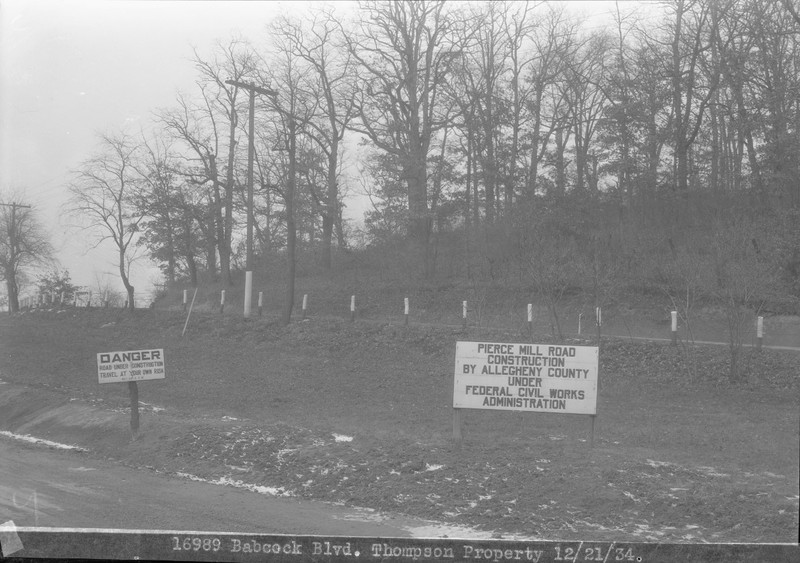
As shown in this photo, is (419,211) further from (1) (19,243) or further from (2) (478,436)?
(2) (478,436)

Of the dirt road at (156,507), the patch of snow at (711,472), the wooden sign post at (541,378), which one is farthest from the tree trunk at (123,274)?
the patch of snow at (711,472)

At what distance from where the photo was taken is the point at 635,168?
35.0 m

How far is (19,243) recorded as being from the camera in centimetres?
3988

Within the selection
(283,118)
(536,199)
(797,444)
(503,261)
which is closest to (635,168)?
(536,199)

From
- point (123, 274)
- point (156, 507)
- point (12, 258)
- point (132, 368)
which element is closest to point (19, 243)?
point (12, 258)

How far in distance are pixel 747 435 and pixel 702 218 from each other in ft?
67.9

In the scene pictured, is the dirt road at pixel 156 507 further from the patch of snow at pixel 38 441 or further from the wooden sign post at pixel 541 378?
the wooden sign post at pixel 541 378

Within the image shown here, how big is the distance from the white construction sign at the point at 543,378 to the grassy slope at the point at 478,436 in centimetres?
67

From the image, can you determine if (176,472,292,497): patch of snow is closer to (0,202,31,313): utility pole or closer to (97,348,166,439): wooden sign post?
(97,348,166,439): wooden sign post

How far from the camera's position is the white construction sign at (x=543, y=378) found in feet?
35.7

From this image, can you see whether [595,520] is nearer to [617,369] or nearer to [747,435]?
[747,435]

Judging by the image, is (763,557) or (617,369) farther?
(617,369)

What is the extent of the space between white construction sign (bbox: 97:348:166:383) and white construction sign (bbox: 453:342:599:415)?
20.4 ft

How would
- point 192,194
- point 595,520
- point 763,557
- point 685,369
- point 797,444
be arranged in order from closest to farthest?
point 763,557
point 595,520
point 797,444
point 685,369
point 192,194
